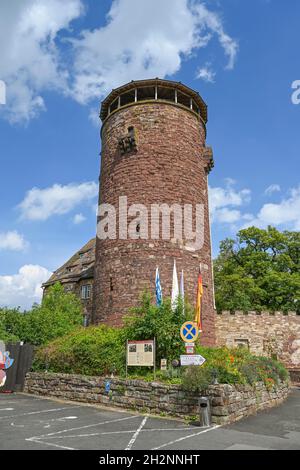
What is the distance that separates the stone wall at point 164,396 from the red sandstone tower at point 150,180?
17.2 feet

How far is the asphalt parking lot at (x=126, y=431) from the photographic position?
22.1ft

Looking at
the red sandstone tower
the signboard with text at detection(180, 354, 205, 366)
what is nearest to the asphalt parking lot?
the signboard with text at detection(180, 354, 205, 366)

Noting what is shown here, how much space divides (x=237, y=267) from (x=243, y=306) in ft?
14.7

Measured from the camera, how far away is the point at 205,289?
19875 mm

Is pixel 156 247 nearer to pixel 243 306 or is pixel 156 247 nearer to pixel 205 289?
pixel 205 289

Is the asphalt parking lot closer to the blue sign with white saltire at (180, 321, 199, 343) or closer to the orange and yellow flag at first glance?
the blue sign with white saltire at (180, 321, 199, 343)

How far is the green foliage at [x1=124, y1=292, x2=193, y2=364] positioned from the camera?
12016mm

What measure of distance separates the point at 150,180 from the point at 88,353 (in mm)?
9353

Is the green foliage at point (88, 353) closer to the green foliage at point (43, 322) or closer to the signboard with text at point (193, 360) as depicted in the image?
the signboard with text at point (193, 360)

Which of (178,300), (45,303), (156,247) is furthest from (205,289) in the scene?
(45,303)

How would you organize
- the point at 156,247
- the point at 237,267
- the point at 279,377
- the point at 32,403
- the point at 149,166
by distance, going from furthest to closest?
the point at 237,267 → the point at 149,166 → the point at 156,247 → the point at 279,377 → the point at 32,403

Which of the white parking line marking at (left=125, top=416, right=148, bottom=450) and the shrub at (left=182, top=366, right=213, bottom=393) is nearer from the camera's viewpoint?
the white parking line marking at (left=125, top=416, right=148, bottom=450)

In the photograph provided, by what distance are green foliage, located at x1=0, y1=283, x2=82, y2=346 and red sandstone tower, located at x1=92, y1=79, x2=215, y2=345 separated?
3.49 meters

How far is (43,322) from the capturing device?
22.1 m
